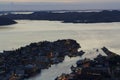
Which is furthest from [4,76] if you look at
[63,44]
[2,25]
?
[2,25]

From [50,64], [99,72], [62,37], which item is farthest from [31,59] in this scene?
[62,37]

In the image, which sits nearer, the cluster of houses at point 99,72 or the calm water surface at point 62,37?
the cluster of houses at point 99,72

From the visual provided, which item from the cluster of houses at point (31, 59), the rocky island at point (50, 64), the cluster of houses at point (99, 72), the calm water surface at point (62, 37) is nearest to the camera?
the cluster of houses at point (99, 72)

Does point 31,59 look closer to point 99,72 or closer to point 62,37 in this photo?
point 99,72

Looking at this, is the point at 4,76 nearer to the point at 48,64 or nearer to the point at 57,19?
the point at 48,64

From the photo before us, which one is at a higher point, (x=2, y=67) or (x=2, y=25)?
(x=2, y=67)

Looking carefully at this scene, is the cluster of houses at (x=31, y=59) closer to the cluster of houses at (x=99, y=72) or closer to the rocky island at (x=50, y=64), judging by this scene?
the rocky island at (x=50, y=64)

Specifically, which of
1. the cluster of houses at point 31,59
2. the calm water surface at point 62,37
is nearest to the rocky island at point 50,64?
the cluster of houses at point 31,59

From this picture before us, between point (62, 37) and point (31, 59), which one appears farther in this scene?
point (62, 37)
